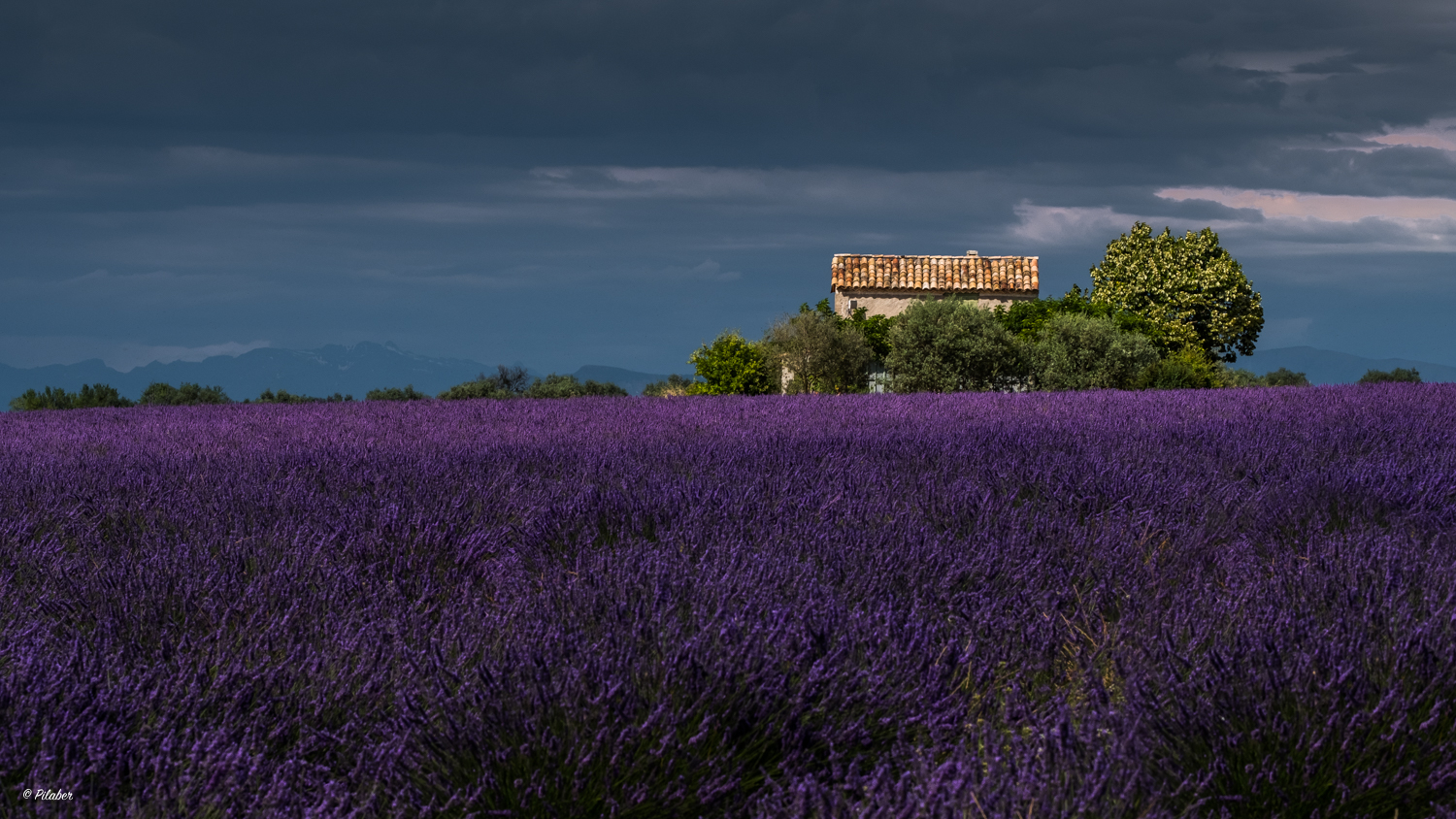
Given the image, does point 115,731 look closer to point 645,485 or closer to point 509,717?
point 509,717

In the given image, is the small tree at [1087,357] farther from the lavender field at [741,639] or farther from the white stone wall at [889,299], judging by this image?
the lavender field at [741,639]

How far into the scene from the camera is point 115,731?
1.57 meters

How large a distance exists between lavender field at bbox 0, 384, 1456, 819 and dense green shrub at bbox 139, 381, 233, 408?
12342mm

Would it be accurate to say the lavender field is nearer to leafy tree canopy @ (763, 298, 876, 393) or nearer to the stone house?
leafy tree canopy @ (763, 298, 876, 393)

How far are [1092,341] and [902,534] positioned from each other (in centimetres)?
1798

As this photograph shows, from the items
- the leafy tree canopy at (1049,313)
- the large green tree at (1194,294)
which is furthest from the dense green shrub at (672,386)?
the large green tree at (1194,294)

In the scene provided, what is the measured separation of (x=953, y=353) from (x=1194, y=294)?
17.4 m

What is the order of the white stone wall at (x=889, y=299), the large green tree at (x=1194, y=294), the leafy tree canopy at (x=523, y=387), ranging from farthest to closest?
the large green tree at (x=1194, y=294) → the white stone wall at (x=889, y=299) → the leafy tree canopy at (x=523, y=387)

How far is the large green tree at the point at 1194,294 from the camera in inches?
1299

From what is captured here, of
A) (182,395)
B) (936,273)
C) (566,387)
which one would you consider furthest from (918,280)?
(182,395)

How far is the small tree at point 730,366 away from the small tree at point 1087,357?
6.36m

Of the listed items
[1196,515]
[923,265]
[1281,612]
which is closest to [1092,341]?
[923,265]

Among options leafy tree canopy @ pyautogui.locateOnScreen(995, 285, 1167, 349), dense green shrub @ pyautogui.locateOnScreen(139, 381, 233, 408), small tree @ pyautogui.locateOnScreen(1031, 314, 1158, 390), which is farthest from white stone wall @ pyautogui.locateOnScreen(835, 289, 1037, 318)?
dense green shrub @ pyautogui.locateOnScreen(139, 381, 233, 408)

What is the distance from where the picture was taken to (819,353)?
22297 mm
